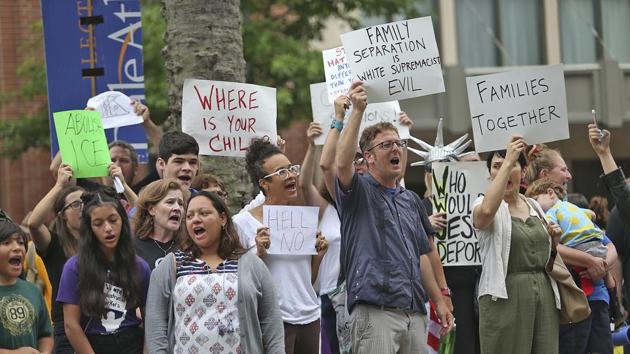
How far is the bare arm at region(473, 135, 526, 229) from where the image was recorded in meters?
→ 7.56

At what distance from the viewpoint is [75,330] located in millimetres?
6805

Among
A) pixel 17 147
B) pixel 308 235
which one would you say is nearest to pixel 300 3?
pixel 17 147

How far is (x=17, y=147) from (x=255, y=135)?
11.7 meters

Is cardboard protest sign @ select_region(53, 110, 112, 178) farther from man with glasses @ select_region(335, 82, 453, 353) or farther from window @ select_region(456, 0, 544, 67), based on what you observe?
window @ select_region(456, 0, 544, 67)

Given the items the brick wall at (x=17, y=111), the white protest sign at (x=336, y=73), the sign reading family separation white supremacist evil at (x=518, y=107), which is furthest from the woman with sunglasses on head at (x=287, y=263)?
the brick wall at (x=17, y=111)

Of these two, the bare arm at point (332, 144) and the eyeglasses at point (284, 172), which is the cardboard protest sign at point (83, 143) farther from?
the bare arm at point (332, 144)

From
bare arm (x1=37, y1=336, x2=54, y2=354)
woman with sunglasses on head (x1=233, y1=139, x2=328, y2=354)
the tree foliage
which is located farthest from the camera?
the tree foliage

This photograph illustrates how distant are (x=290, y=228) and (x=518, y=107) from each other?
5.64 feet

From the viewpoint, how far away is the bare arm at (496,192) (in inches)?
298

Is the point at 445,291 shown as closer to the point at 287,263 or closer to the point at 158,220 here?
the point at 287,263

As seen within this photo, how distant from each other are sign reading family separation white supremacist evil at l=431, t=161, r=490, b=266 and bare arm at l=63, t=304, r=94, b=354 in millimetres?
3009

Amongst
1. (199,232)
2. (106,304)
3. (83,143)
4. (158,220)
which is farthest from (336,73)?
(106,304)

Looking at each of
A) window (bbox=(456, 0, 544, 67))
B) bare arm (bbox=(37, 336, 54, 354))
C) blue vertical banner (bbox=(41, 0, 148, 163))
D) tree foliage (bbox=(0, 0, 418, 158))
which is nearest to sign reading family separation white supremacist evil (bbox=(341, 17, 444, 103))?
bare arm (bbox=(37, 336, 54, 354))

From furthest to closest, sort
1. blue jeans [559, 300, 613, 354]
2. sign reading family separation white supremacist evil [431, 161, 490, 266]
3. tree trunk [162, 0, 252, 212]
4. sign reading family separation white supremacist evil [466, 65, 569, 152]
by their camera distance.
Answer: tree trunk [162, 0, 252, 212]
sign reading family separation white supremacist evil [431, 161, 490, 266]
blue jeans [559, 300, 613, 354]
sign reading family separation white supremacist evil [466, 65, 569, 152]
